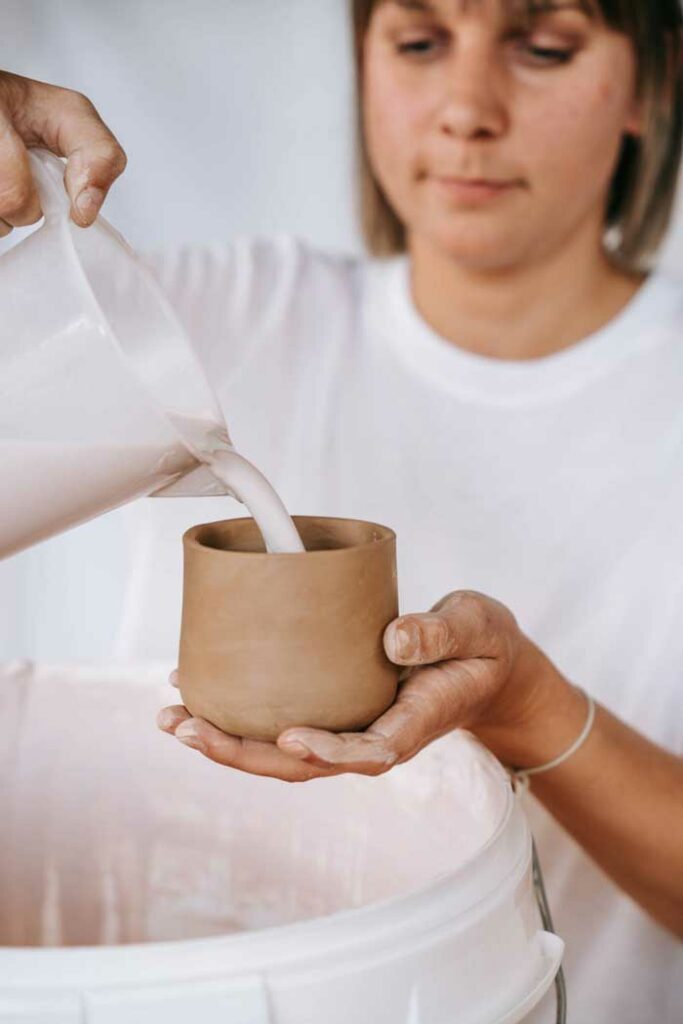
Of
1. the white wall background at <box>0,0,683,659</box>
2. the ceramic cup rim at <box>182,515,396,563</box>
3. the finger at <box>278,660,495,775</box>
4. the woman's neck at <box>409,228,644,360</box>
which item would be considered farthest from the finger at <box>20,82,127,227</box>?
the white wall background at <box>0,0,683,659</box>

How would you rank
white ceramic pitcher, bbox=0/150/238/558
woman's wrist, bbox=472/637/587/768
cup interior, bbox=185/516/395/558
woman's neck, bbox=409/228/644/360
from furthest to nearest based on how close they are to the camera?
woman's neck, bbox=409/228/644/360 < woman's wrist, bbox=472/637/587/768 < cup interior, bbox=185/516/395/558 < white ceramic pitcher, bbox=0/150/238/558

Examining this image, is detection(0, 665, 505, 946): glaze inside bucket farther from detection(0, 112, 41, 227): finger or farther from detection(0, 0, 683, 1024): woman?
detection(0, 112, 41, 227): finger

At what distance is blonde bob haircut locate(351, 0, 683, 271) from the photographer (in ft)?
3.05

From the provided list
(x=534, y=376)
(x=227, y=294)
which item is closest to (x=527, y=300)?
(x=534, y=376)

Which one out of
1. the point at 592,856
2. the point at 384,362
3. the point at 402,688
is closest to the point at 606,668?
the point at 592,856

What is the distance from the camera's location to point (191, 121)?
58.0 inches

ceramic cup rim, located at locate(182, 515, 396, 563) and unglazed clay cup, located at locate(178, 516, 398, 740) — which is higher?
ceramic cup rim, located at locate(182, 515, 396, 563)

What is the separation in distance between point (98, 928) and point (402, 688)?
1.05 ft

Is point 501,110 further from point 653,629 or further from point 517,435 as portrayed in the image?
point 653,629

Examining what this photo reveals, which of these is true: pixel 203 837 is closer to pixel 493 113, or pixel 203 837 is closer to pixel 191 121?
pixel 493 113

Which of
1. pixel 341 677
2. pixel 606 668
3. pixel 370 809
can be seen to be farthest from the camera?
pixel 606 668

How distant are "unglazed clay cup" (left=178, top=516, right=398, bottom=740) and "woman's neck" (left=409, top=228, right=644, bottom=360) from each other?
1.83 ft

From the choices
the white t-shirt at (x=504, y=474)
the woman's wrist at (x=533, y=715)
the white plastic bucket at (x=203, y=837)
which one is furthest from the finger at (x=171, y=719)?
the white t-shirt at (x=504, y=474)

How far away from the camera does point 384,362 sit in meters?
1.11
